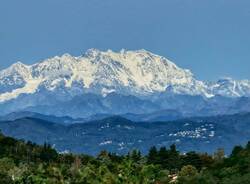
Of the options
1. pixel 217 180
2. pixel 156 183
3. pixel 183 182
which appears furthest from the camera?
pixel 156 183

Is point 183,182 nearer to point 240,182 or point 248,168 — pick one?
point 248,168

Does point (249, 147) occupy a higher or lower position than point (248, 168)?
higher

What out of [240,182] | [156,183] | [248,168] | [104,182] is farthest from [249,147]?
[240,182]

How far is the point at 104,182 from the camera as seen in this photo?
200 m

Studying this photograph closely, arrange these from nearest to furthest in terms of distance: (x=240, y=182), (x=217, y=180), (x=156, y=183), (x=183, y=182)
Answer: (x=240, y=182)
(x=217, y=180)
(x=183, y=182)
(x=156, y=183)

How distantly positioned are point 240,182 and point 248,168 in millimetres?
18269

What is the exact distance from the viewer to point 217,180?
141 m

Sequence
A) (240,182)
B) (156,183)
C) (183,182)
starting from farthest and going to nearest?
(156,183)
(183,182)
(240,182)

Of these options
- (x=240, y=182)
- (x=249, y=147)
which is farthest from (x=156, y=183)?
(x=240, y=182)

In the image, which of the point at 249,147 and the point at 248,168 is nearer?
the point at 248,168

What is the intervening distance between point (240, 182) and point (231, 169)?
24.3m

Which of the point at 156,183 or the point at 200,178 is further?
the point at 156,183

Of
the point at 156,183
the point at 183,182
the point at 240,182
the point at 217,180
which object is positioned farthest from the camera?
the point at 156,183

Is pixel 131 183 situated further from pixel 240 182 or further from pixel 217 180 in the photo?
pixel 240 182
